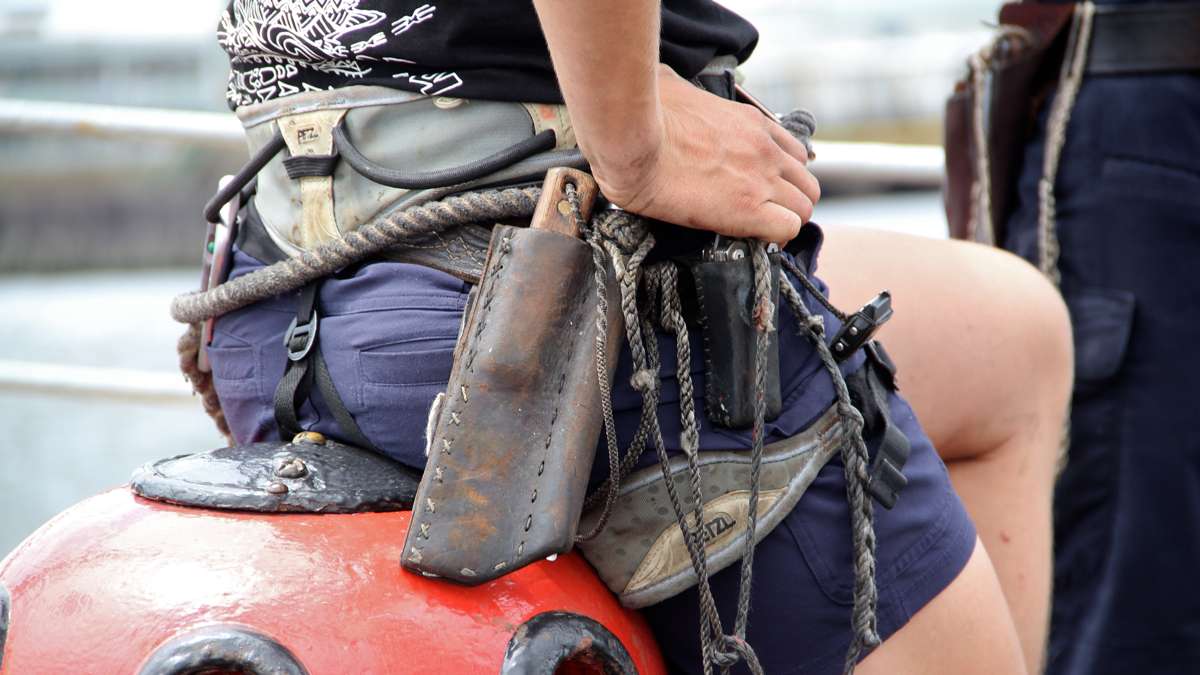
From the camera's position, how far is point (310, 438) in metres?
1.07

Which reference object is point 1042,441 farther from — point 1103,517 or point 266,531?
point 266,531

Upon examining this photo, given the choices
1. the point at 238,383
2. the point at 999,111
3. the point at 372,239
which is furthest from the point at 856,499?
the point at 999,111

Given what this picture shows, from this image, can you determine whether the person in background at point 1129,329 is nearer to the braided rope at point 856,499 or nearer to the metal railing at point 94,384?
the braided rope at point 856,499

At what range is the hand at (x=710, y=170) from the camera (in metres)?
0.94

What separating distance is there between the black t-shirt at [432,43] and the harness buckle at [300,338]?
206 mm

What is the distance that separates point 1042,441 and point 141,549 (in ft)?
3.31

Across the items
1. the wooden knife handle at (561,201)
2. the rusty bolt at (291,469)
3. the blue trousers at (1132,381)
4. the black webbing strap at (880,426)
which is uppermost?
the wooden knife handle at (561,201)

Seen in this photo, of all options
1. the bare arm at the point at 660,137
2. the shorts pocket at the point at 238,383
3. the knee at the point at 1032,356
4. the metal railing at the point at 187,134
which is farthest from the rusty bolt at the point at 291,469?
the metal railing at the point at 187,134

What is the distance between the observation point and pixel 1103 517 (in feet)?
6.48

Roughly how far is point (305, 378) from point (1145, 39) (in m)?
1.48

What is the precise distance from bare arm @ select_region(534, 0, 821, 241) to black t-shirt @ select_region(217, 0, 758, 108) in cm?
9

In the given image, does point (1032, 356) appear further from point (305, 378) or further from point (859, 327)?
point (305, 378)

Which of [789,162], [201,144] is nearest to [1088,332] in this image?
[789,162]

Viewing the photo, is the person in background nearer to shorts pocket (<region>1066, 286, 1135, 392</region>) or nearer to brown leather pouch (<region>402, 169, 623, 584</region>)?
shorts pocket (<region>1066, 286, 1135, 392</region>)
